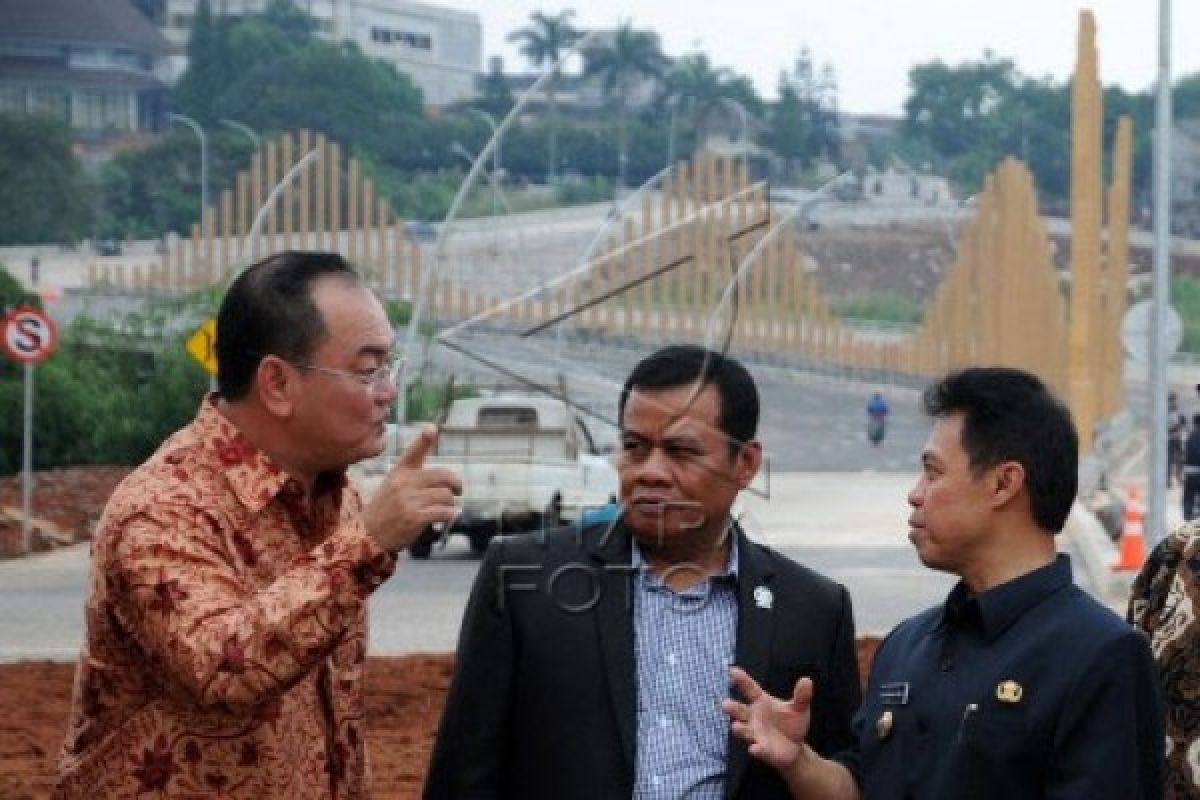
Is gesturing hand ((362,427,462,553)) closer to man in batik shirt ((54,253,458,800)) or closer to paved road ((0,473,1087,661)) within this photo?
man in batik shirt ((54,253,458,800))

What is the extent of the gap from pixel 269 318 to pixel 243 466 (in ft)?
0.83

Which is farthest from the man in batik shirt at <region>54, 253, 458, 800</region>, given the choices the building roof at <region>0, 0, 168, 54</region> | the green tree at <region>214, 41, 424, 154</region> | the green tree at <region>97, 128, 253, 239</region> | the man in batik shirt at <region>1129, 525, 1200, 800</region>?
the building roof at <region>0, 0, 168, 54</region>

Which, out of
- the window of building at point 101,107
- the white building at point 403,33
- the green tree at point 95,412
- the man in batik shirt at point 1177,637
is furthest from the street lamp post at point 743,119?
the man in batik shirt at point 1177,637

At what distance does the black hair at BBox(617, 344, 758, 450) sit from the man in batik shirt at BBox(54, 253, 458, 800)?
0.63 m

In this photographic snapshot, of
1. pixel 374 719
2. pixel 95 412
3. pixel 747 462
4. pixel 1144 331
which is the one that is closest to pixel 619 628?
pixel 747 462

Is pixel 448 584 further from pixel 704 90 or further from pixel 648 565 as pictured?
pixel 704 90

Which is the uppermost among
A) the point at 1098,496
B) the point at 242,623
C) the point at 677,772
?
the point at 242,623

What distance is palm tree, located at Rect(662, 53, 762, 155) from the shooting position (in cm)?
12788

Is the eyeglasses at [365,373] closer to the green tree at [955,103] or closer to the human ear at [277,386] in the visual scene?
the human ear at [277,386]

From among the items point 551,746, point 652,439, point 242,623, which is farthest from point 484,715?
point 242,623

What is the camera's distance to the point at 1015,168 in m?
67.3

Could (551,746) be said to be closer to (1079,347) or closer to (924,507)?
(924,507)

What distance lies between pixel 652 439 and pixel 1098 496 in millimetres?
38059

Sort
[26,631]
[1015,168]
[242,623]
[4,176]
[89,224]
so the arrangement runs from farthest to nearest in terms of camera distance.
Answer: [89,224]
[4,176]
[1015,168]
[26,631]
[242,623]
